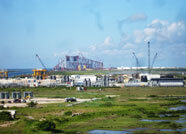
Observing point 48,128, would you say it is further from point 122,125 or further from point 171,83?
A: point 171,83

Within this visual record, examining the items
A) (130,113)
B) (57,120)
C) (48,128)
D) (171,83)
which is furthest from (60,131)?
(171,83)

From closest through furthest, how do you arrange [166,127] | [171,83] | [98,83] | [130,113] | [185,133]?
1. [185,133]
2. [166,127]
3. [130,113]
4. [171,83]
5. [98,83]

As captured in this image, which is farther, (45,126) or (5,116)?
(5,116)

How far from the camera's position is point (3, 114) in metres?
32.5

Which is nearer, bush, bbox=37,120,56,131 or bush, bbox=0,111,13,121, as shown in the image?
bush, bbox=37,120,56,131

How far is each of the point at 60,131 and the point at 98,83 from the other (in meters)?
70.7

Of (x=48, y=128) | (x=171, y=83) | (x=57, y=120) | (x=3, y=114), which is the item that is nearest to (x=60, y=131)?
(x=48, y=128)

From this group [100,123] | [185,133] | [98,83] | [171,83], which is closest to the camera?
[185,133]

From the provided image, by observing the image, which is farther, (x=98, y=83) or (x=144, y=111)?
(x=98, y=83)

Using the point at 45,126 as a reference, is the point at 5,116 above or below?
above

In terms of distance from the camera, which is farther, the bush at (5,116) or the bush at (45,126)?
the bush at (5,116)

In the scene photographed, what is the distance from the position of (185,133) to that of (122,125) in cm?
585

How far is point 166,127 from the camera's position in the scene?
93.7 feet

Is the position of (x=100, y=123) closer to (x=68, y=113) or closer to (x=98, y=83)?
(x=68, y=113)
